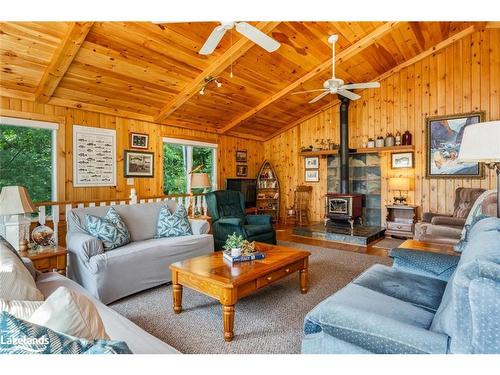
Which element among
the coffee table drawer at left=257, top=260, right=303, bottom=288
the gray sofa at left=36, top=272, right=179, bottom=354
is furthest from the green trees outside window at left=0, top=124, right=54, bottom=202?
the coffee table drawer at left=257, top=260, right=303, bottom=288

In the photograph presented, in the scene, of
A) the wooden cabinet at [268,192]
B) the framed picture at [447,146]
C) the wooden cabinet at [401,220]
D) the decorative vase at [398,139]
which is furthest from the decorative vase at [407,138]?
the wooden cabinet at [268,192]

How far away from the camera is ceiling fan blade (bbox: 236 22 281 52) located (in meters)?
2.35

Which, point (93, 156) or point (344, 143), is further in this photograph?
point (344, 143)

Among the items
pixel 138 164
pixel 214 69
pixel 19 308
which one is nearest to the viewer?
pixel 19 308

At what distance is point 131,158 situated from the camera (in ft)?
15.7

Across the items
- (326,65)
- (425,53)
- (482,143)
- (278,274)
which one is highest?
(425,53)

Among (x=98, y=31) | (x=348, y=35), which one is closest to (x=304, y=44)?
(x=348, y=35)

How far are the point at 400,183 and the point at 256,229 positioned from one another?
10.8ft

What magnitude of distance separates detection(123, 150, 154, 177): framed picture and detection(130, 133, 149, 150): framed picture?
11cm

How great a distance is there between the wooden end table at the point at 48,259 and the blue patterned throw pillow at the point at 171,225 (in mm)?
1165

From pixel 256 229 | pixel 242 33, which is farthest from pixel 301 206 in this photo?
pixel 242 33

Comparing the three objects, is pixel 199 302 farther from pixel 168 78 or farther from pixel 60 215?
pixel 168 78

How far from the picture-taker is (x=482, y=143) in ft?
5.77

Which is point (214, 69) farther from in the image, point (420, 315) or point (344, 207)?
point (420, 315)
